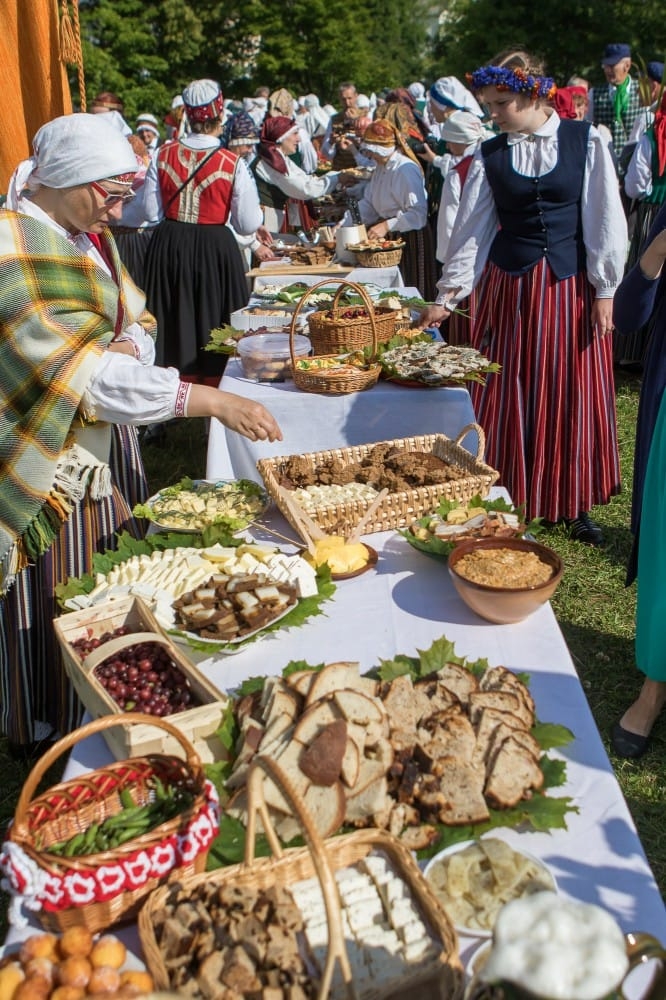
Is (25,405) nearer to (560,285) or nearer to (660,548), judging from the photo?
(660,548)

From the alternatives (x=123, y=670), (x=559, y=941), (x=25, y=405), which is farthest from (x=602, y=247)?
(x=559, y=941)

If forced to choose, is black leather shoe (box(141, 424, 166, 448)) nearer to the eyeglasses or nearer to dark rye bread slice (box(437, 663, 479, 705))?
the eyeglasses

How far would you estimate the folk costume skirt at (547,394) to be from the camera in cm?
416

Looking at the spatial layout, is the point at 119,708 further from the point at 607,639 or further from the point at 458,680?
the point at 607,639

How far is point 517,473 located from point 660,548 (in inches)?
70.5

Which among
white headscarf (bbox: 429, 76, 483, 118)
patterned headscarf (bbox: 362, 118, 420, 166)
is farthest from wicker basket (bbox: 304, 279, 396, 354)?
white headscarf (bbox: 429, 76, 483, 118)

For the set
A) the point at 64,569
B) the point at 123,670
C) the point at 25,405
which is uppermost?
the point at 25,405

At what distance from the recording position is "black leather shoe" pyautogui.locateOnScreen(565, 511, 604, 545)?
4455mm

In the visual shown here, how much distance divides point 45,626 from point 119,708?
48.0 inches

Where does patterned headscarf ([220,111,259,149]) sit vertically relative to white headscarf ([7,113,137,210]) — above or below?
above

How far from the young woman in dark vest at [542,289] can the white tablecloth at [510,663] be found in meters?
2.02

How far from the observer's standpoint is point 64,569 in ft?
8.91

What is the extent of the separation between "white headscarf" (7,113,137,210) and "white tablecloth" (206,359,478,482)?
1.25 metres

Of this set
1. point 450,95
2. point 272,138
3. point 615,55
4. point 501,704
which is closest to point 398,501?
point 501,704
